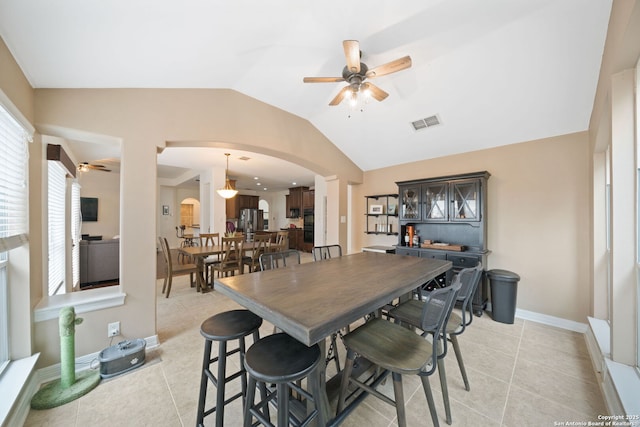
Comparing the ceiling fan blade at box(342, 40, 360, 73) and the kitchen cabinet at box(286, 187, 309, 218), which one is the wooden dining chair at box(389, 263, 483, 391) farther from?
the kitchen cabinet at box(286, 187, 309, 218)

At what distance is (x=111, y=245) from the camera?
4820 millimetres

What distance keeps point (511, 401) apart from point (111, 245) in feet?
21.2

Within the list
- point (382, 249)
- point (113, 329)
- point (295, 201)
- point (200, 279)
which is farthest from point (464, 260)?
point (295, 201)

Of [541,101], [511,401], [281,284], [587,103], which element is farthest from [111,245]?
[587,103]

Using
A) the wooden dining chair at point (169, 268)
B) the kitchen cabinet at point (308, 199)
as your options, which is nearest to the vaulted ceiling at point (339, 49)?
the wooden dining chair at point (169, 268)

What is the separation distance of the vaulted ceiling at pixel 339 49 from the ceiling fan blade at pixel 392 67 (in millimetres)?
371

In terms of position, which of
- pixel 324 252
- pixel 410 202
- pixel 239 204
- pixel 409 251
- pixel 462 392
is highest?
pixel 239 204

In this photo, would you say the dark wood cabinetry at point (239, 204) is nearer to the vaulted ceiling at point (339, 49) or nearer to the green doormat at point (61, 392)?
the vaulted ceiling at point (339, 49)

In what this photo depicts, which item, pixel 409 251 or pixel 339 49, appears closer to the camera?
pixel 339 49

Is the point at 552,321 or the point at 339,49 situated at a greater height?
the point at 339,49

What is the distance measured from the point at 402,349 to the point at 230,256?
378 cm

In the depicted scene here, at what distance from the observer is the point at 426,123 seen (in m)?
3.29

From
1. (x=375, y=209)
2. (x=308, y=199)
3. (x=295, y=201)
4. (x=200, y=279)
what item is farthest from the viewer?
(x=295, y=201)

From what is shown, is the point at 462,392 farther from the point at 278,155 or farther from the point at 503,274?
the point at 278,155
